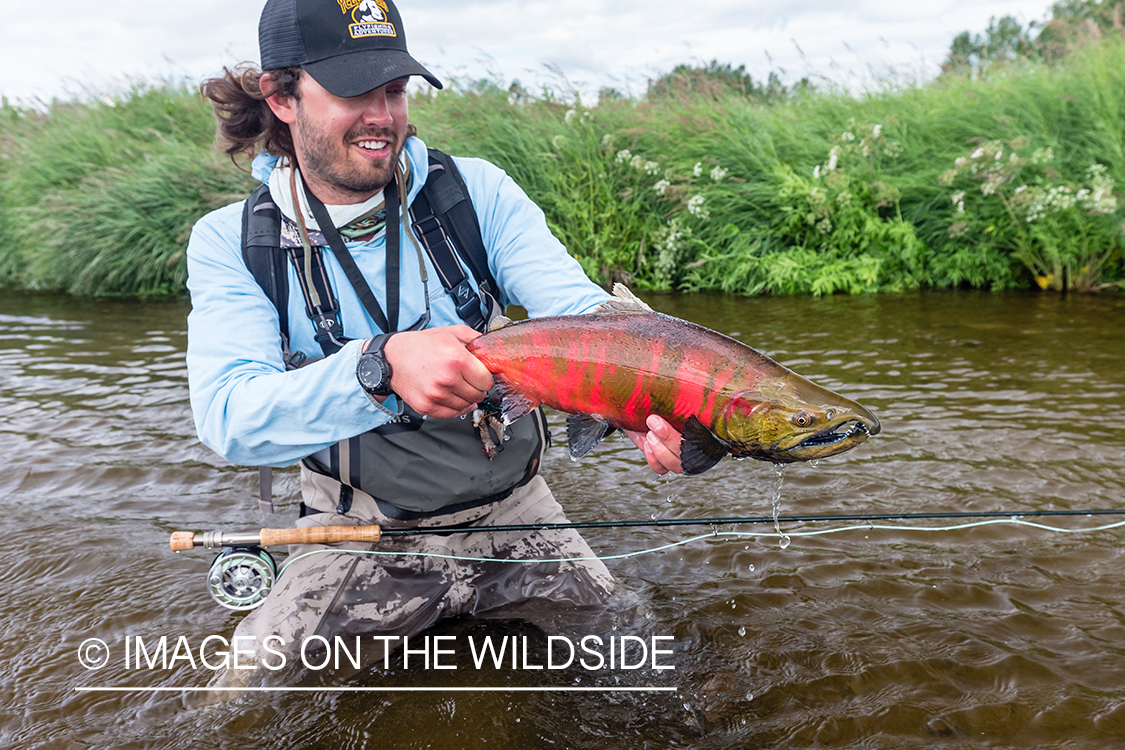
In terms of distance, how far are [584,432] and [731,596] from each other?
5.18 ft

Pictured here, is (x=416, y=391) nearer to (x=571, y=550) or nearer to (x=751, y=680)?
(x=571, y=550)

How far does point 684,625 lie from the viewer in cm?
335

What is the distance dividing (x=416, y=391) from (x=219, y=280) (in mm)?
1014

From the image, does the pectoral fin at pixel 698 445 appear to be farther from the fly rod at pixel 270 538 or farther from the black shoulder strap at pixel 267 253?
the black shoulder strap at pixel 267 253

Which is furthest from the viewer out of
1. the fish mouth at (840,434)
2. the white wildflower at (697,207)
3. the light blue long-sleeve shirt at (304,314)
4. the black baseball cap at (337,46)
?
the white wildflower at (697,207)

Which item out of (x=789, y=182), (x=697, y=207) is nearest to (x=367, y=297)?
(x=697, y=207)

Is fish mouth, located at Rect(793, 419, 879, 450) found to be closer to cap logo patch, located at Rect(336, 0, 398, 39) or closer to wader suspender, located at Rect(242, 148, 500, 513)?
wader suspender, located at Rect(242, 148, 500, 513)

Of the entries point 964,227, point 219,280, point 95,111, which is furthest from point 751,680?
point 95,111

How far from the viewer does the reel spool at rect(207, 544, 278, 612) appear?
3152mm

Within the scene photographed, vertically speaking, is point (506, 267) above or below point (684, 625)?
above

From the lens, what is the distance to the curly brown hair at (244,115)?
323 centimetres

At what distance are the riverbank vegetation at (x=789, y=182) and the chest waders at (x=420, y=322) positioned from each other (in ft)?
23.3

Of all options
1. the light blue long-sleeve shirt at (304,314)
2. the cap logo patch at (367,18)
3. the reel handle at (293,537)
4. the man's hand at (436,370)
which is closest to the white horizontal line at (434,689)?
the reel handle at (293,537)

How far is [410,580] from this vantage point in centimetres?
314
